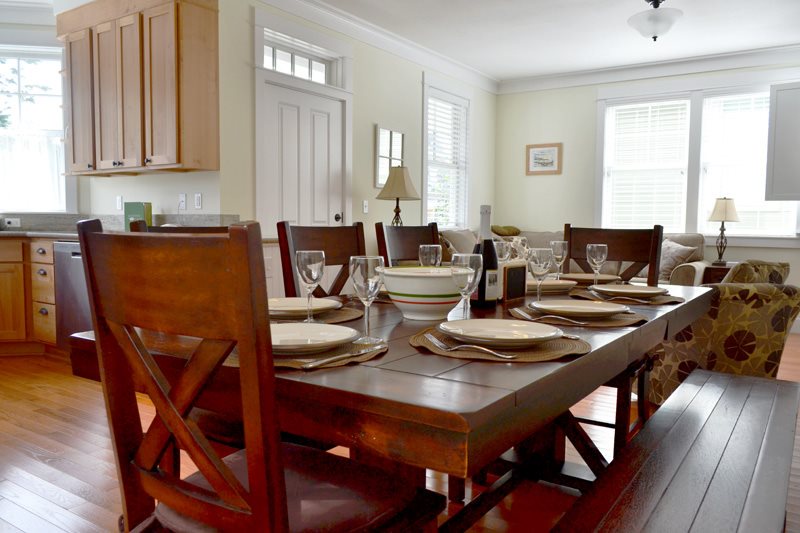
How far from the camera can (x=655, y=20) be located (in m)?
3.88

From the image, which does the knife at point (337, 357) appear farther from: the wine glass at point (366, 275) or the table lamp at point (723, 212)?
the table lamp at point (723, 212)

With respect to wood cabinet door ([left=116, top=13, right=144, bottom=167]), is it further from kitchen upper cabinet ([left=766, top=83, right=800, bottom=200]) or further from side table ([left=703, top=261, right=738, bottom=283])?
kitchen upper cabinet ([left=766, top=83, right=800, bottom=200])

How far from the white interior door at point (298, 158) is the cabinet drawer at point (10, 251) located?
1.81 meters

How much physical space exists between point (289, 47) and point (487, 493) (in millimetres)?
3676

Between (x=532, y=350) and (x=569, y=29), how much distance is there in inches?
178

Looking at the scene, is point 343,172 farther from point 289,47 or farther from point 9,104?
point 9,104

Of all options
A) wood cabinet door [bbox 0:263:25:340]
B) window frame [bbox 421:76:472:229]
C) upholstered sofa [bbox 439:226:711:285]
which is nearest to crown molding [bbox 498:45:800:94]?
window frame [bbox 421:76:472:229]

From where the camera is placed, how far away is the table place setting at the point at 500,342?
1069mm

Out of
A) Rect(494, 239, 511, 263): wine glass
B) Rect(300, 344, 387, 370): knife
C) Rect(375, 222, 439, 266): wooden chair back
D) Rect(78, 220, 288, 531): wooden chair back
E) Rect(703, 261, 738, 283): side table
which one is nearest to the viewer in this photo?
Rect(78, 220, 288, 531): wooden chair back

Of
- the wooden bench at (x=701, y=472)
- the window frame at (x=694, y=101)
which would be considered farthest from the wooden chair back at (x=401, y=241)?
the window frame at (x=694, y=101)

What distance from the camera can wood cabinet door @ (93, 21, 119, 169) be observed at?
13.6 ft

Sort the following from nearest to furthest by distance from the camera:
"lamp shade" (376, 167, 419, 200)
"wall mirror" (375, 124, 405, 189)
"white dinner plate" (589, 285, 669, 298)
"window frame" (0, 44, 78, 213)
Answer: "white dinner plate" (589, 285, 669, 298) < "window frame" (0, 44, 78, 213) < "lamp shade" (376, 167, 419, 200) < "wall mirror" (375, 124, 405, 189)

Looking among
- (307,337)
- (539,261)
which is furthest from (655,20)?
(307,337)

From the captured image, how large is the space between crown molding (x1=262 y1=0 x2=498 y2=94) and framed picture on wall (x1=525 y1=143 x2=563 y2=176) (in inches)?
34.3
